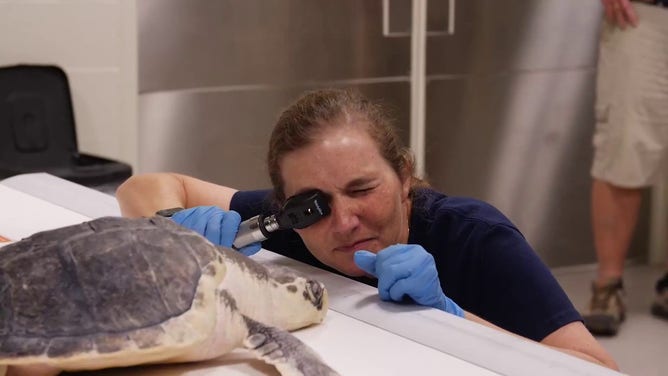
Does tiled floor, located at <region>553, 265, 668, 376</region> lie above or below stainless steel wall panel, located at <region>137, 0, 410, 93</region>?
below

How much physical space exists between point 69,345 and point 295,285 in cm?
28

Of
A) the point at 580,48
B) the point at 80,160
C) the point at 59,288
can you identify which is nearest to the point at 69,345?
the point at 59,288

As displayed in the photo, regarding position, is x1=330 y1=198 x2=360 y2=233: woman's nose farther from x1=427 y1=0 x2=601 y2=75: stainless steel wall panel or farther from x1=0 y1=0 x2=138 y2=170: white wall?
x1=427 y1=0 x2=601 y2=75: stainless steel wall panel

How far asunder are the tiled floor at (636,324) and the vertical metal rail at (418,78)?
2.66 feet

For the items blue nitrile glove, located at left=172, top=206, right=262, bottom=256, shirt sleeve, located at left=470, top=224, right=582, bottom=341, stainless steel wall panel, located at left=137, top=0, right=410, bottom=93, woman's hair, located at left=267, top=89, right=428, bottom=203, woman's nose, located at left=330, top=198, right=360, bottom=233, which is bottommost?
shirt sleeve, located at left=470, top=224, right=582, bottom=341

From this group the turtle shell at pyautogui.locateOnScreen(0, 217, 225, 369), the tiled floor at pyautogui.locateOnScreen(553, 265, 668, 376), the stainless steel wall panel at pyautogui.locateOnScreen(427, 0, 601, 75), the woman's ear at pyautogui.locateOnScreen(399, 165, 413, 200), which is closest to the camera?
the turtle shell at pyautogui.locateOnScreen(0, 217, 225, 369)

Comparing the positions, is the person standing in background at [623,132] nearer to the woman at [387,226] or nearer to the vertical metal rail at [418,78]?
the vertical metal rail at [418,78]

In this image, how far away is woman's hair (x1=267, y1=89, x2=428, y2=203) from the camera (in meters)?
1.25

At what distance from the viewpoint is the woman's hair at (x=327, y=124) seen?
4.11ft

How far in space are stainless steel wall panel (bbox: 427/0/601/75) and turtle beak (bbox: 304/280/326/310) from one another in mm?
2216

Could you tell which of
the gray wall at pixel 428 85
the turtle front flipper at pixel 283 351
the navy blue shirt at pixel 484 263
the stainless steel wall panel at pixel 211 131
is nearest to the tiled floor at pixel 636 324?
the gray wall at pixel 428 85

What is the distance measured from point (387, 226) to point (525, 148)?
2.24m

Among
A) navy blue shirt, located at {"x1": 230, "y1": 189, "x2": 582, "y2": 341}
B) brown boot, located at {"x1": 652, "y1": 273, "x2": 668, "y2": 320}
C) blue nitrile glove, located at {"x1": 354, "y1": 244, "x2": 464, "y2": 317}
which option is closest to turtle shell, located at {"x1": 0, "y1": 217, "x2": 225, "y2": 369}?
blue nitrile glove, located at {"x1": 354, "y1": 244, "x2": 464, "y2": 317}

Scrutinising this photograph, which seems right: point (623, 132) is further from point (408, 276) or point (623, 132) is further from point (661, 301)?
point (408, 276)
